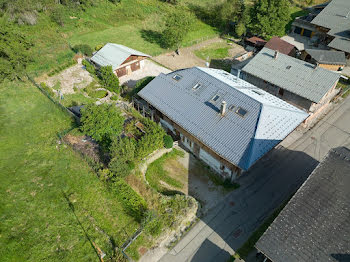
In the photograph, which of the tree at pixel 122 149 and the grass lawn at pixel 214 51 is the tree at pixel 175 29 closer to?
the grass lawn at pixel 214 51

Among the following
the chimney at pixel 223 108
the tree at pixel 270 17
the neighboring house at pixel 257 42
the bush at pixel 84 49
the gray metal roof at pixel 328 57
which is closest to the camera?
the chimney at pixel 223 108

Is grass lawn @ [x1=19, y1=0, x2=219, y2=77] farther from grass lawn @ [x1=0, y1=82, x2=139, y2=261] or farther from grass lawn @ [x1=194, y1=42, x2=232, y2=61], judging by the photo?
grass lawn @ [x1=0, y1=82, x2=139, y2=261]

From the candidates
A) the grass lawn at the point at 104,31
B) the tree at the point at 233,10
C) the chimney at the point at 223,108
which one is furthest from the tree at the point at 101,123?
the tree at the point at 233,10

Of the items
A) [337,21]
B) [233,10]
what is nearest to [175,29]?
[233,10]

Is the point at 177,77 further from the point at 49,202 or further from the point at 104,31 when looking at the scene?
the point at 104,31

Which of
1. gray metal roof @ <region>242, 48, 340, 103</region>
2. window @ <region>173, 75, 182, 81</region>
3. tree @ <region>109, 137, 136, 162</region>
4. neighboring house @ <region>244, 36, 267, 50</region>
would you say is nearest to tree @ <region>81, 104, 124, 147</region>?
tree @ <region>109, 137, 136, 162</region>
